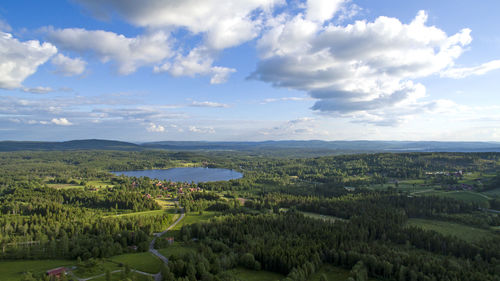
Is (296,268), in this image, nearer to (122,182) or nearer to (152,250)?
(152,250)

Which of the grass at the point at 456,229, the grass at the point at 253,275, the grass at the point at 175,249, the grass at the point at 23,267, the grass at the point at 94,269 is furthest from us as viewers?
the grass at the point at 456,229

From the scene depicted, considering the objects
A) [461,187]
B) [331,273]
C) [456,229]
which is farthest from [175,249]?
[461,187]

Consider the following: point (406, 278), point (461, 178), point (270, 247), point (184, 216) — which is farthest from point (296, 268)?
point (461, 178)

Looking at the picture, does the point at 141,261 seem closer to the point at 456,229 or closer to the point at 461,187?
the point at 456,229

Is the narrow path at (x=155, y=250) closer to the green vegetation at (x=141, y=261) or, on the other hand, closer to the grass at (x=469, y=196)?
the green vegetation at (x=141, y=261)

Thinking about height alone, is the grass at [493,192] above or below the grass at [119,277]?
above

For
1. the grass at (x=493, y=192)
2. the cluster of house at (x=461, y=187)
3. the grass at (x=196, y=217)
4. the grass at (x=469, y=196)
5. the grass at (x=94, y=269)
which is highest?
the cluster of house at (x=461, y=187)

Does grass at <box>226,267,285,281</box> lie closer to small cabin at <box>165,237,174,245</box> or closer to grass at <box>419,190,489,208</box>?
small cabin at <box>165,237,174,245</box>

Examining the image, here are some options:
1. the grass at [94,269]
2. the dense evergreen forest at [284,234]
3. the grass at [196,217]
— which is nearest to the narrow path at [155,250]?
the dense evergreen forest at [284,234]
